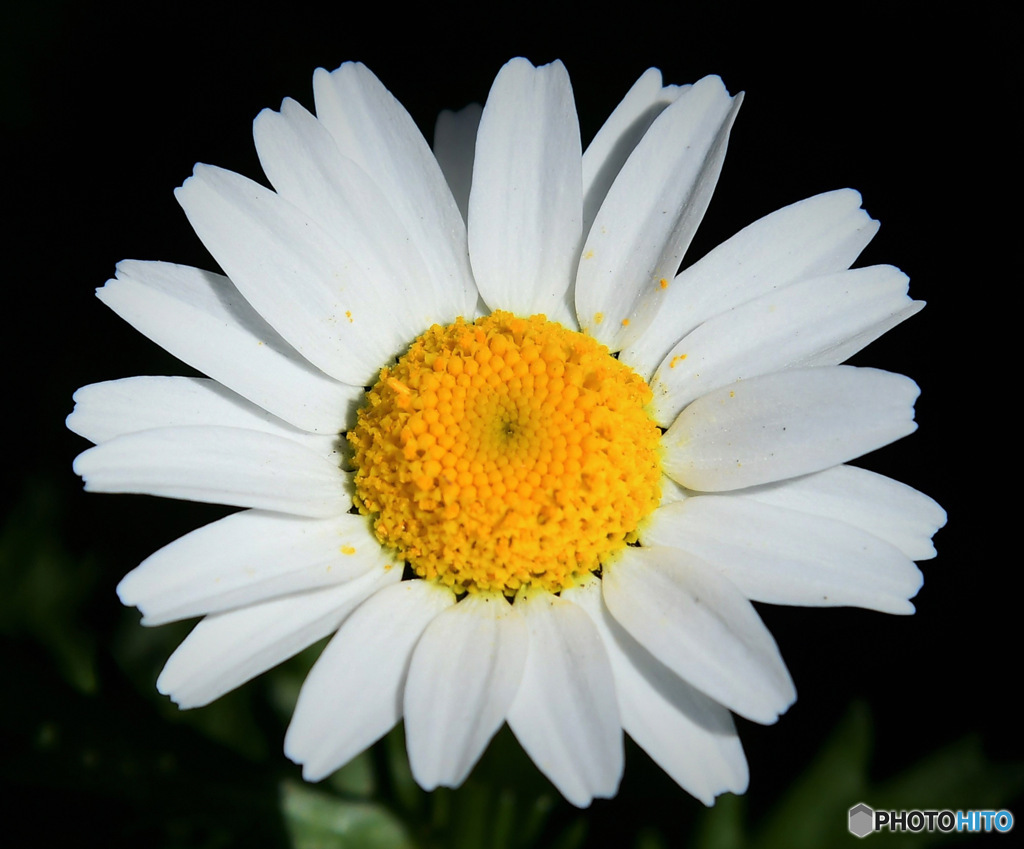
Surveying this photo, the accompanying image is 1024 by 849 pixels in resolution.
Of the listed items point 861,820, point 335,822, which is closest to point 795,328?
point 861,820

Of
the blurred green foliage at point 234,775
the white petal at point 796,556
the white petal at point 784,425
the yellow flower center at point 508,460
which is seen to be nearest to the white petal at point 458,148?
the yellow flower center at point 508,460

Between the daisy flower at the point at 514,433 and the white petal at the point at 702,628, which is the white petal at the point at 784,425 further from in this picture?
the white petal at the point at 702,628

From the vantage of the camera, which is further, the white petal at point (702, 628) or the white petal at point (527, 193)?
the white petal at point (527, 193)

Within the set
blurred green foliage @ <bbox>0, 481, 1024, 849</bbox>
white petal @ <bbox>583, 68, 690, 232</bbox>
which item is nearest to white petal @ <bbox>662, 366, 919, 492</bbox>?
white petal @ <bbox>583, 68, 690, 232</bbox>

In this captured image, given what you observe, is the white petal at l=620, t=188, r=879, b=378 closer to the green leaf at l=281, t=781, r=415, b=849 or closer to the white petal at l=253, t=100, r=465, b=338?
the white petal at l=253, t=100, r=465, b=338

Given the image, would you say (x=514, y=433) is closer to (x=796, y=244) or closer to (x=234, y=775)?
(x=796, y=244)

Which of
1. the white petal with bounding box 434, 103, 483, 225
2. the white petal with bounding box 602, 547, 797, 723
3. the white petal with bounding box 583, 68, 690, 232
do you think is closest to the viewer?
the white petal with bounding box 602, 547, 797, 723
